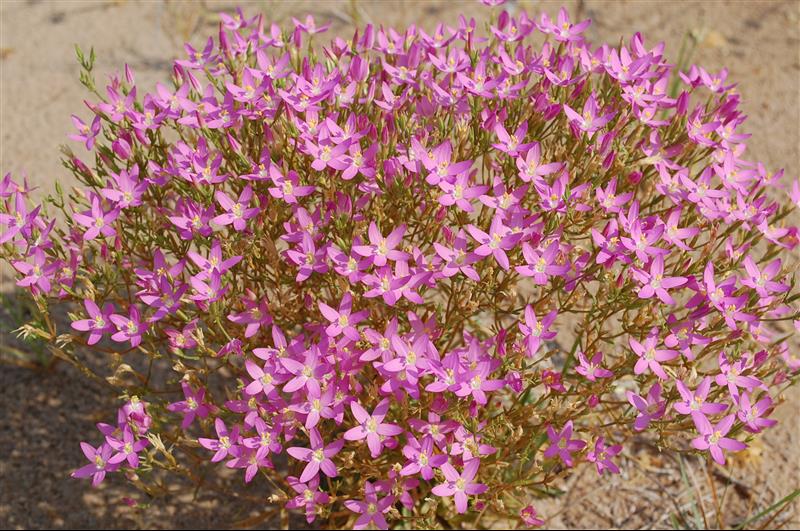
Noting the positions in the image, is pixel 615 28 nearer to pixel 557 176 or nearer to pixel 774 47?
pixel 774 47

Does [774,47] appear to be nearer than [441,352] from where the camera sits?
No

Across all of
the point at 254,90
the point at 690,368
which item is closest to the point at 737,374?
the point at 690,368

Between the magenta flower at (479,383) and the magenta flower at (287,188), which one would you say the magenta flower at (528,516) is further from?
the magenta flower at (287,188)

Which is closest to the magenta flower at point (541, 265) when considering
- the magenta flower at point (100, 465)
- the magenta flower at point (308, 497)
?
the magenta flower at point (308, 497)

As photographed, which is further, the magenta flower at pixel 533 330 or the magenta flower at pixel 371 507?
the magenta flower at pixel 371 507

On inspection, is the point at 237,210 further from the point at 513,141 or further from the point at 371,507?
the point at 371,507
